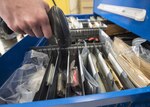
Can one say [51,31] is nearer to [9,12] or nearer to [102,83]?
[9,12]

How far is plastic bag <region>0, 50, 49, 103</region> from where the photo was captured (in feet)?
1.66

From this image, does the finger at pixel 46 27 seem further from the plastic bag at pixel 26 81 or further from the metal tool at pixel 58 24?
the plastic bag at pixel 26 81

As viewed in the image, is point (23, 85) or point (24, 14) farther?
point (23, 85)

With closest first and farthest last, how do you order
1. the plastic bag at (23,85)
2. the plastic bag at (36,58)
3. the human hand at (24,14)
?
the human hand at (24,14), the plastic bag at (23,85), the plastic bag at (36,58)

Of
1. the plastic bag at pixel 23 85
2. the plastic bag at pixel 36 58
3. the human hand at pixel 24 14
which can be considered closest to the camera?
the human hand at pixel 24 14

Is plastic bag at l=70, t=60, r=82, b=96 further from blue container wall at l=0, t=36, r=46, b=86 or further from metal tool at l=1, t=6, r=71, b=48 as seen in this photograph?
blue container wall at l=0, t=36, r=46, b=86

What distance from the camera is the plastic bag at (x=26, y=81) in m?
0.51

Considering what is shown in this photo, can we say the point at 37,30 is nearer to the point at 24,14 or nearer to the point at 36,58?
the point at 24,14

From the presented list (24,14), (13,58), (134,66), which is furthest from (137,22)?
(13,58)

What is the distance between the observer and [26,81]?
596 millimetres

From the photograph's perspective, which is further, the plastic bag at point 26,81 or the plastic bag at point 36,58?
the plastic bag at point 36,58

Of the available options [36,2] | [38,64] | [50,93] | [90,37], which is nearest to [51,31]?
[36,2]

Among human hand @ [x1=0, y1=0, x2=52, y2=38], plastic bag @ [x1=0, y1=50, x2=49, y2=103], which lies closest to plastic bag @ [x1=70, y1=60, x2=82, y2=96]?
plastic bag @ [x1=0, y1=50, x2=49, y2=103]

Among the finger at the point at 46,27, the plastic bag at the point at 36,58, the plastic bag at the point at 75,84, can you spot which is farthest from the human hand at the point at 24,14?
the plastic bag at the point at 36,58
